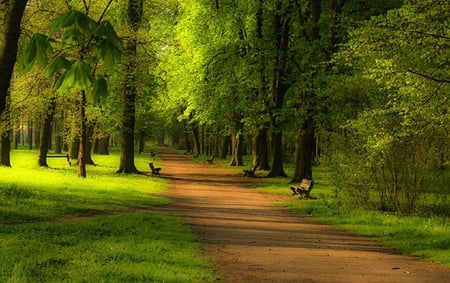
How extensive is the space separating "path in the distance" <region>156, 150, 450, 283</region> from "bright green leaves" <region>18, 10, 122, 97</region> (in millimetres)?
6438

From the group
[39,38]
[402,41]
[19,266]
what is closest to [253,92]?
[402,41]

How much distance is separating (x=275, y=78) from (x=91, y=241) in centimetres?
2244

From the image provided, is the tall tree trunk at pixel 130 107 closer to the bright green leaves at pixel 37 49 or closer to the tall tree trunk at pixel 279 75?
the tall tree trunk at pixel 279 75

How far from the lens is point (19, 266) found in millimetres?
8016

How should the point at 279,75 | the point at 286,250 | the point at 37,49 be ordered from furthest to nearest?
the point at 279,75 < the point at 286,250 < the point at 37,49

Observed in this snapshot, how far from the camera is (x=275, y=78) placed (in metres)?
31.4

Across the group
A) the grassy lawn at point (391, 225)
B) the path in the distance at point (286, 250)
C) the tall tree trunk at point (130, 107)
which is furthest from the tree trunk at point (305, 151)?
the tall tree trunk at point (130, 107)

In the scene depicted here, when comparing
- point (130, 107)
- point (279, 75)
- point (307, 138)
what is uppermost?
point (279, 75)

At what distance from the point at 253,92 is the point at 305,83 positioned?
26.0ft

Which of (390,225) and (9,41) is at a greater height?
(9,41)

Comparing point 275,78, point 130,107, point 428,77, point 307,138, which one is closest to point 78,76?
point 428,77

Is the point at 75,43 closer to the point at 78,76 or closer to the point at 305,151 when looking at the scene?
the point at 78,76

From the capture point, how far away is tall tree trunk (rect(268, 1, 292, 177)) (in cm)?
3050

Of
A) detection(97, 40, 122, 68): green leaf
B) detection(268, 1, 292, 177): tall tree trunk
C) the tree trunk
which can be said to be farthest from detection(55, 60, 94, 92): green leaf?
detection(268, 1, 292, 177): tall tree trunk
